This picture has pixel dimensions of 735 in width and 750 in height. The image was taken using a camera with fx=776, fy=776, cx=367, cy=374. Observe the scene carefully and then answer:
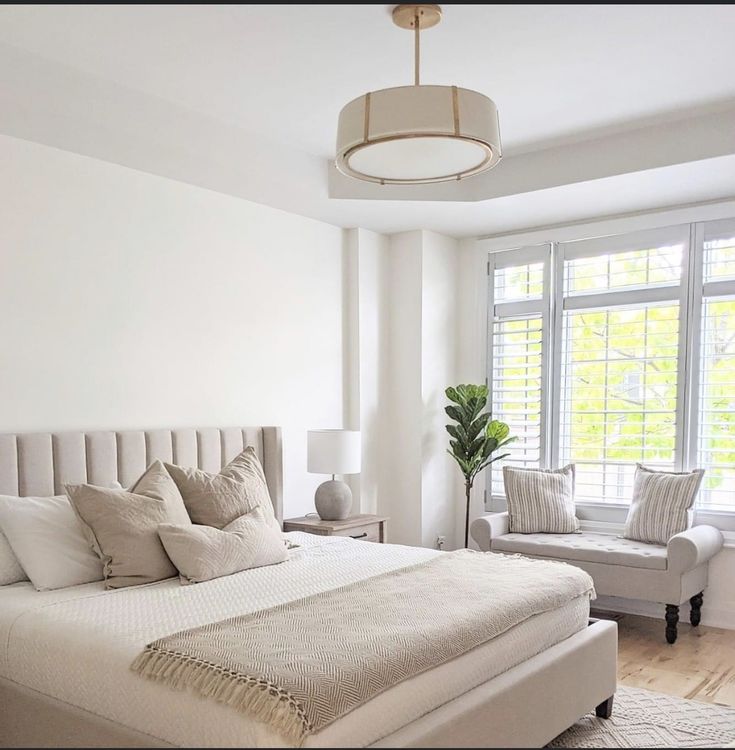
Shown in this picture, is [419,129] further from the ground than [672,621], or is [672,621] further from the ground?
[419,129]

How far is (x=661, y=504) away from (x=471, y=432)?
1322mm

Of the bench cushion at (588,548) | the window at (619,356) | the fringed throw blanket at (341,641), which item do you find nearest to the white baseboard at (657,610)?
the bench cushion at (588,548)

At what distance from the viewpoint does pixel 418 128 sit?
103 inches

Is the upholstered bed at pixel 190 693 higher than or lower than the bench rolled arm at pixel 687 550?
higher

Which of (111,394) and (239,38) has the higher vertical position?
(239,38)

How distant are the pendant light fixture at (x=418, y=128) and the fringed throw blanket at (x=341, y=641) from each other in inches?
63.0

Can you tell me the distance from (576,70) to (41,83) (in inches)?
91.2

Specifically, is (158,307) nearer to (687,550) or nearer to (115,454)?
(115,454)

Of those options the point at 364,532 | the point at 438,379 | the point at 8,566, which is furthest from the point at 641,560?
the point at 8,566

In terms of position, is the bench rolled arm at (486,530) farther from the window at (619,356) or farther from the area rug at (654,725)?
the area rug at (654,725)

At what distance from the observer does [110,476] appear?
366 centimetres

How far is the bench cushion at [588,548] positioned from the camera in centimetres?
428

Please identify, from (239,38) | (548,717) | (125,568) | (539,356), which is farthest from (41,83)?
(539,356)

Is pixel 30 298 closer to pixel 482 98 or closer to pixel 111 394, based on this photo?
pixel 111 394
